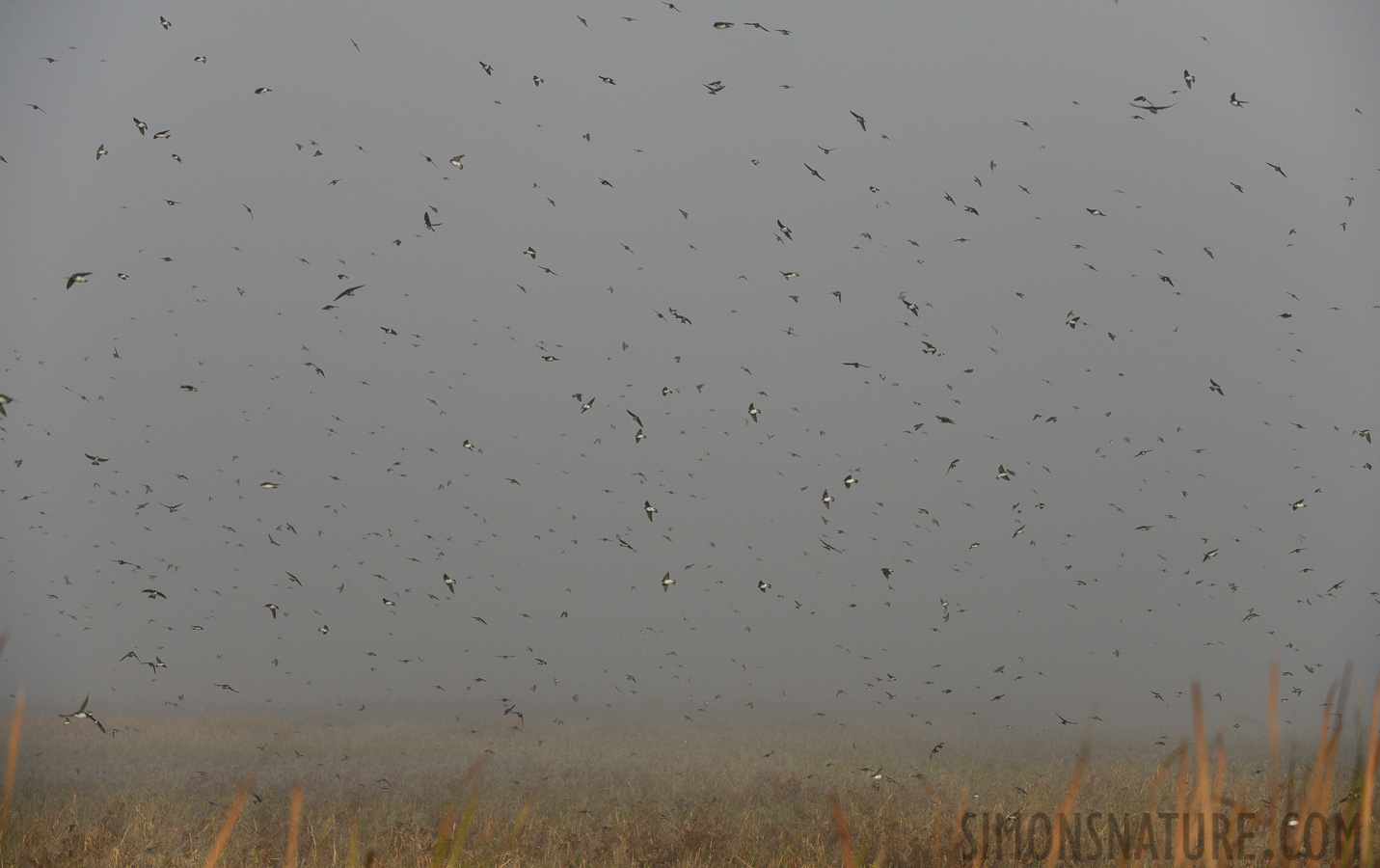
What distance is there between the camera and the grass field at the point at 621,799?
8148 millimetres

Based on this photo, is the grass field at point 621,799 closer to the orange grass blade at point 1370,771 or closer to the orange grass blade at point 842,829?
the orange grass blade at point 1370,771

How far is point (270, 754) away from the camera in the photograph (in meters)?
16.7

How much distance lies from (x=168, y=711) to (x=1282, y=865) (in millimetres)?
31416

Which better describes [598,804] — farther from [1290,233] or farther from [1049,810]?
[1290,233]

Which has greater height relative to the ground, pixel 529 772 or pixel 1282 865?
pixel 1282 865

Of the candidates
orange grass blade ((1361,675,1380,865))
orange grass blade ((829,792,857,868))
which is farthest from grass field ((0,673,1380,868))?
→ orange grass blade ((829,792,857,868))

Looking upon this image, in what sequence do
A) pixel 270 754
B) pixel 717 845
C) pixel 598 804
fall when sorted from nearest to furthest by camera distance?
1. pixel 717 845
2. pixel 598 804
3. pixel 270 754

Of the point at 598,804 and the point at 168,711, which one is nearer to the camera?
the point at 598,804

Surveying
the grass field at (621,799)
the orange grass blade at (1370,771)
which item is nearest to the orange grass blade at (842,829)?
the grass field at (621,799)

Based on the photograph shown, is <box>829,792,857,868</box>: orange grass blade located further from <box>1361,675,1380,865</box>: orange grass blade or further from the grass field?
<box>1361,675,1380,865</box>: orange grass blade

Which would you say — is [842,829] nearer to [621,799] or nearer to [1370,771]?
[1370,771]

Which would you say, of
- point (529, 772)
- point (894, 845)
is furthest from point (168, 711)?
point (894, 845)

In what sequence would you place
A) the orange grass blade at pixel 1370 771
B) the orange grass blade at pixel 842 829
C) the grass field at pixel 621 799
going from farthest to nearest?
the grass field at pixel 621 799 < the orange grass blade at pixel 1370 771 < the orange grass blade at pixel 842 829

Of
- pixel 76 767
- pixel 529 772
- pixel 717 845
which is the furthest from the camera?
pixel 529 772
